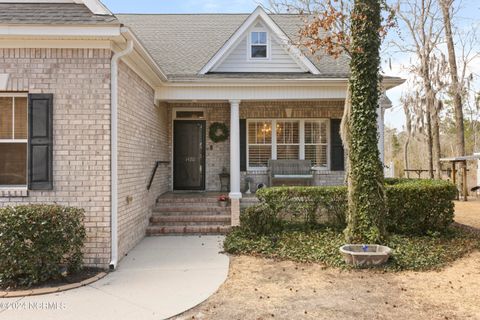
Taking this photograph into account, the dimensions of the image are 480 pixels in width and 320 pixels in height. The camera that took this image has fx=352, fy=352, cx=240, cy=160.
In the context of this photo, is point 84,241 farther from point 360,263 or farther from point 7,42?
point 360,263

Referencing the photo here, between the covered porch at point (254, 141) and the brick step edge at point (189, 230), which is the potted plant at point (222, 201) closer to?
the brick step edge at point (189, 230)

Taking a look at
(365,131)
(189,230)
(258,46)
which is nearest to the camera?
(365,131)

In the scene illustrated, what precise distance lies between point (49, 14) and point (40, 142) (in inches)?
80.2

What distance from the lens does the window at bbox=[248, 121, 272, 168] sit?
11.0 meters

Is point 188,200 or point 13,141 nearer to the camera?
point 13,141

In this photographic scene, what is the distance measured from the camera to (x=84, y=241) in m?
5.47

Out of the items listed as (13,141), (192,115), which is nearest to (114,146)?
(13,141)

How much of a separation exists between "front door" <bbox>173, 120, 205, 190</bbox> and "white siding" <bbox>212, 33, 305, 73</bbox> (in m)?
2.04

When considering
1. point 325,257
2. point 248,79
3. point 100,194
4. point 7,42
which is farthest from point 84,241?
point 248,79

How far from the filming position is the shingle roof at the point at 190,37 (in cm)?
1013

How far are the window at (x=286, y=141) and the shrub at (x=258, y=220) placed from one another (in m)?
3.58

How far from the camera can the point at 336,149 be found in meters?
10.7

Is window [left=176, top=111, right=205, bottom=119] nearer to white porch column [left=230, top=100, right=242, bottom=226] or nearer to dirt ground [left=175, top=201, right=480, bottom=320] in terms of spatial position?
white porch column [left=230, top=100, right=242, bottom=226]

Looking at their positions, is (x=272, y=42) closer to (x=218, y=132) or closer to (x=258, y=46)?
(x=258, y=46)
